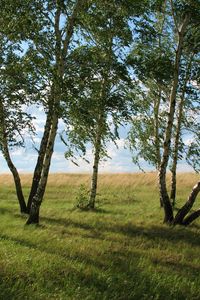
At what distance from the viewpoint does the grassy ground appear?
11016 millimetres

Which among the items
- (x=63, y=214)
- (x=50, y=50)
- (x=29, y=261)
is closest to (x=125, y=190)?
(x=63, y=214)

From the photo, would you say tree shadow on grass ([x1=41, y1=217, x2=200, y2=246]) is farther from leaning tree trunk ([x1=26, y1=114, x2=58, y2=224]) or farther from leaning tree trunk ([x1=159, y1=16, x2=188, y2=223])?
leaning tree trunk ([x1=159, y1=16, x2=188, y2=223])

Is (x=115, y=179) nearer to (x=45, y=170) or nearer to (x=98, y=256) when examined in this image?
(x=45, y=170)

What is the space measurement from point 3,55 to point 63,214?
963 cm

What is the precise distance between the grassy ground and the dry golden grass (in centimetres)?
1729

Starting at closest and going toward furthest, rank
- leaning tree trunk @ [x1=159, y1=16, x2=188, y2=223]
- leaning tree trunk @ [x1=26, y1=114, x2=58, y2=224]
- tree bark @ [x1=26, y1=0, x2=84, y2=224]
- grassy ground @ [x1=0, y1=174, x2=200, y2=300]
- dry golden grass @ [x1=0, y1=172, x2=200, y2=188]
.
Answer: grassy ground @ [x1=0, y1=174, x2=200, y2=300]
tree bark @ [x1=26, y1=0, x2=84, y2=224]
leaning tree trunk @ [x1=26, y1=114, x2=58, y2=224]
leaning tree trunk @ [x1=159, y1=16, x2=188, y2=223]
dry golden grass @ [x1=0, y1=172, x2=200, y2=188]

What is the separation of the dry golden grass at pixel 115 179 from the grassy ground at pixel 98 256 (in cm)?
1729

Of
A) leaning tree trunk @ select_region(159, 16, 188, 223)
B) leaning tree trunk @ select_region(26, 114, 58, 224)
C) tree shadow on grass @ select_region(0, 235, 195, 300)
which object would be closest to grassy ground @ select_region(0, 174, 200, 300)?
tree shadow on grass @ select_region(0, 235, 195, 300)

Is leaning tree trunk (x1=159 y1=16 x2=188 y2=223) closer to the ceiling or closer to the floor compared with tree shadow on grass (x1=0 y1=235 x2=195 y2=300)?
closer to the ceiling

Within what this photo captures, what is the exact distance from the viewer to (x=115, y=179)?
4762cm

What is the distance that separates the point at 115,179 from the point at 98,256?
3295cm

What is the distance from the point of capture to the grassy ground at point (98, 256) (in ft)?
36.1

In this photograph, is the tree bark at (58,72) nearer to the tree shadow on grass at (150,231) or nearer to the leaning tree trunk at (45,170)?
the leaning tree trunk at (45,170)

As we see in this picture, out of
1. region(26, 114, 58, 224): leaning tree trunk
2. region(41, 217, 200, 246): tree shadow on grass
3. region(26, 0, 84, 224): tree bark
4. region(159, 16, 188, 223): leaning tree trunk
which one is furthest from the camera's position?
region(159, 16, 188, 223): leaning tree trunk
